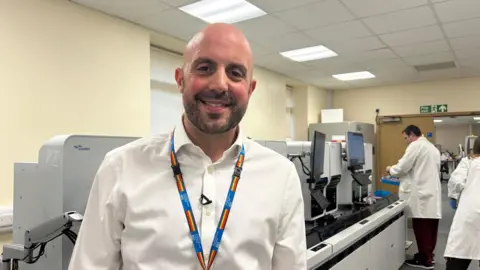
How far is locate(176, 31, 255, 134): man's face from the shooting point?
2.92 ft

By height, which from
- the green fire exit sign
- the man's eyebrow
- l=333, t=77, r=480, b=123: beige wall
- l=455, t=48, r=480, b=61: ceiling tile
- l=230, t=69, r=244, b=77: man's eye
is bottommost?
l=230, t=69, r=244, b=77: man's eye

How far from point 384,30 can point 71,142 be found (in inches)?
146

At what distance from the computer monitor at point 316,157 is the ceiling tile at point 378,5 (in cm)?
158

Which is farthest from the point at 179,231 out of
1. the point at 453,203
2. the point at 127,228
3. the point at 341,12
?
the point at 453,203

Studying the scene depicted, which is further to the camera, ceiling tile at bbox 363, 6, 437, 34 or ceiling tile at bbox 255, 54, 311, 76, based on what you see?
ceiling tile at bbox 255, 54, 311, 76

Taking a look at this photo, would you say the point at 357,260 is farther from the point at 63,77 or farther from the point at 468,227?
the point at 63,77

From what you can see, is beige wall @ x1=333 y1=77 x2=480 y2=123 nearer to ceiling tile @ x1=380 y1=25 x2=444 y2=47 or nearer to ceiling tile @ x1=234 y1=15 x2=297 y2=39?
ceiling tile @ x1=380 y1=25 x2=444 y2=47

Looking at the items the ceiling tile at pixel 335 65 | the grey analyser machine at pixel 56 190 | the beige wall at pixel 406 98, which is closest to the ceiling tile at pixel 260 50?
the ceiling tile at pixel 335 65

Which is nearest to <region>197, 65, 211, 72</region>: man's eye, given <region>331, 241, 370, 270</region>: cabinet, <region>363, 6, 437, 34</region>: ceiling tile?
<region>331, 241, 370, 270</region>: cabinet

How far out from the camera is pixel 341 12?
3.47m

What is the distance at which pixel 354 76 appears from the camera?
257 inches

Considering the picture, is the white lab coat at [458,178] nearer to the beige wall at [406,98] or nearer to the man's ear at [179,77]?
the beige wall at [406,98]

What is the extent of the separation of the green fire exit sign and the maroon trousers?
3.49 metres

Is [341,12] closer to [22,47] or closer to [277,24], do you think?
[277,24]
